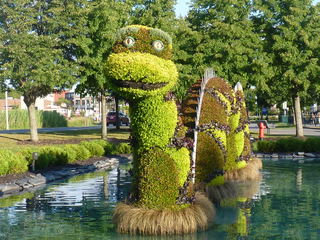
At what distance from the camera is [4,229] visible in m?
9.65

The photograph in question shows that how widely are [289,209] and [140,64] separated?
214 inches

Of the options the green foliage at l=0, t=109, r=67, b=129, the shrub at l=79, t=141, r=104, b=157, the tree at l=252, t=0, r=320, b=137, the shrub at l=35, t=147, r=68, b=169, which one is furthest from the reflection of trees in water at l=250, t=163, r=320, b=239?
the green foliage at l=0, t=109, r=67, b=129

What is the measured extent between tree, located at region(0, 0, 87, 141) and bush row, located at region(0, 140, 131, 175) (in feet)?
17.8

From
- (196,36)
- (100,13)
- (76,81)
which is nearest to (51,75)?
(76,81)

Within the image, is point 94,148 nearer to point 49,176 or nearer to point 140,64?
point 49,176

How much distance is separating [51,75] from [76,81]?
7.28 ft

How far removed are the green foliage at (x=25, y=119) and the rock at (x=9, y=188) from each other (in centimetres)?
4472

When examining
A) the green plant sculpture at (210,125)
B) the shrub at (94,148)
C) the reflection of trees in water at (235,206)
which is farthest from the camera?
the shrub at (94,148)

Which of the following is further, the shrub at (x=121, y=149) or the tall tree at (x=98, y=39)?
the tall tree at (x=98, y=39)

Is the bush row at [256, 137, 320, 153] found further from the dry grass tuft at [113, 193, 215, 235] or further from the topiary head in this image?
the topiary head

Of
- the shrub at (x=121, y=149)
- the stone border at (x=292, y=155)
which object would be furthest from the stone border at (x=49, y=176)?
the stone border at (x=292, y=155)

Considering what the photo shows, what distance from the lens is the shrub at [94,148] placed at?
74.6 ft

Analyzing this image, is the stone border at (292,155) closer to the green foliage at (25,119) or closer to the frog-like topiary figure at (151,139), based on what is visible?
the frog-like topiary figure at (151,139)

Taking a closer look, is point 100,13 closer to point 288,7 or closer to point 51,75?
point 51,75
